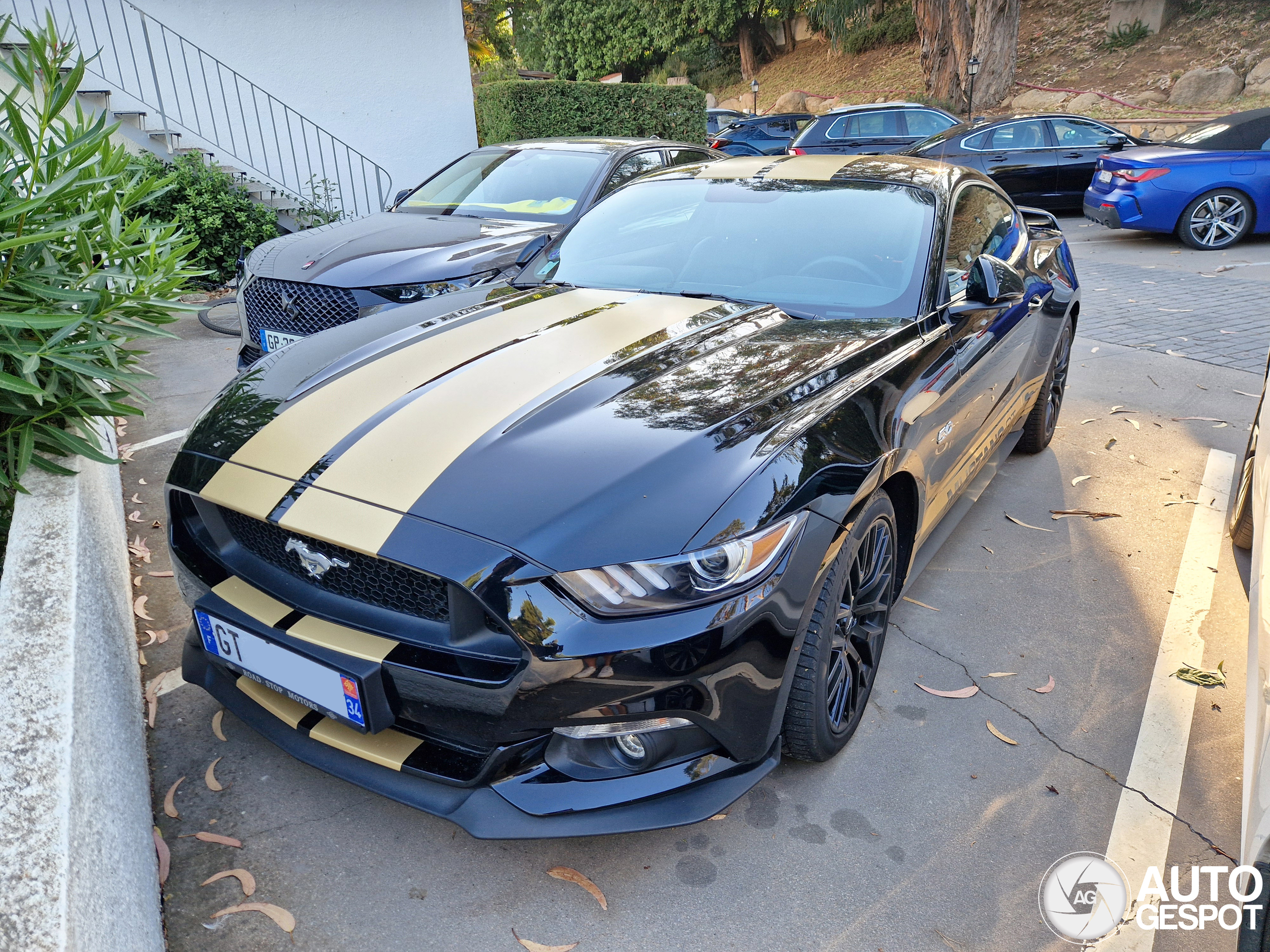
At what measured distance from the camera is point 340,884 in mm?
2066

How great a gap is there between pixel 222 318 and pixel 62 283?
185 inches

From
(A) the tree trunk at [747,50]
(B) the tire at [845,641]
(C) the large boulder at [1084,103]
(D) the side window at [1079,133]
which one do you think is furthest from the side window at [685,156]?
(A) the tree trunk at [747,50]

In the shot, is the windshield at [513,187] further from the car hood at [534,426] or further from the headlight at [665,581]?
the headlight at [665,581]

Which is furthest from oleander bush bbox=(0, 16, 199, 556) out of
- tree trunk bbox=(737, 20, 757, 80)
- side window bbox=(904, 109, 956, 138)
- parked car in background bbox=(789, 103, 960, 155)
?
tree trunk bbox=(737, 20, 757, 80)

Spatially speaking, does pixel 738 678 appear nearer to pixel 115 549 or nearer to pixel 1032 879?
pixel 1032 879

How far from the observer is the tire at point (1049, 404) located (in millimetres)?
4402

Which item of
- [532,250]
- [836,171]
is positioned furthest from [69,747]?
[836,171]

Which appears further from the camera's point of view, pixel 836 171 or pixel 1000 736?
pixel 836 171

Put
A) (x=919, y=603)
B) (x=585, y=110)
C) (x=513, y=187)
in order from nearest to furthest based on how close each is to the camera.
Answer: (x=919, y=603), (x=513, y=187), (x=585, y=110)

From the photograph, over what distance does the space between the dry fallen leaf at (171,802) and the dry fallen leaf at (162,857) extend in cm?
6

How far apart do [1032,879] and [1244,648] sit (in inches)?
60.4

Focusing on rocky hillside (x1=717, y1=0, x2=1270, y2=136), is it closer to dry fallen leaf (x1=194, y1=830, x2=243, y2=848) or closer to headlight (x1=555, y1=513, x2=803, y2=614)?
headlight (x1=555, y1=513, x2=803, y2=614)

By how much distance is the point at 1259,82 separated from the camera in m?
20.5

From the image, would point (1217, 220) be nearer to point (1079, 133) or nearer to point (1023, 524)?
point (1079, 133)
